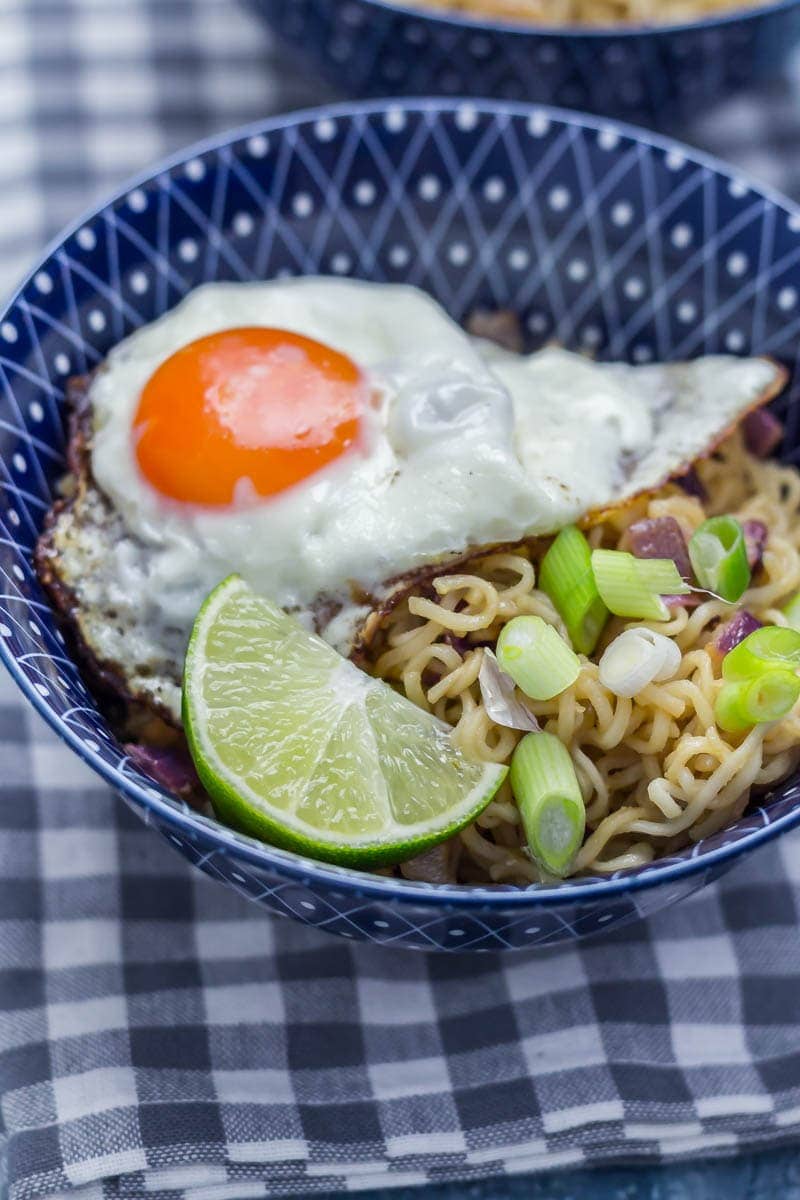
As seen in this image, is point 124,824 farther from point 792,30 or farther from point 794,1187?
point 792,30

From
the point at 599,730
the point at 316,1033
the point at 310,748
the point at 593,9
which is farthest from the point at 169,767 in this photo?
the point at 593,9

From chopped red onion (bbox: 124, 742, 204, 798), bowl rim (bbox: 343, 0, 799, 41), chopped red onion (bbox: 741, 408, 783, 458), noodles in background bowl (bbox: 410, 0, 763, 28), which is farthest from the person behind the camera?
noodles in background bowl (bbox: 410, 0, 763, 28)

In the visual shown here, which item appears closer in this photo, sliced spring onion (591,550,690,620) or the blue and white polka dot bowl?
sliced spring onion (591,550,690,620)

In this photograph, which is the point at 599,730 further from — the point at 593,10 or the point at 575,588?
the point at 593,10

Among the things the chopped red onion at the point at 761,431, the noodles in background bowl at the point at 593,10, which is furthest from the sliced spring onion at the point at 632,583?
the noodles in background bowl at the point at 593,10

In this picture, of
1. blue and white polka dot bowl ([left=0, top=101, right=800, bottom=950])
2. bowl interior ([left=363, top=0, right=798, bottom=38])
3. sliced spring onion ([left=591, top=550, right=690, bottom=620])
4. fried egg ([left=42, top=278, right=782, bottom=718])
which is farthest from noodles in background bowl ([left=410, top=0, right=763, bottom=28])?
sliced spring onion ([left=591, top=550, right=690, bottom=620])

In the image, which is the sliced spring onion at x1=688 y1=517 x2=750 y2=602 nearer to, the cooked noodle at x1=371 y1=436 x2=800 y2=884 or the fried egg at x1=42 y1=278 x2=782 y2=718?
the cooked noodle at x1=371 y1=436 x2=800 y2=884

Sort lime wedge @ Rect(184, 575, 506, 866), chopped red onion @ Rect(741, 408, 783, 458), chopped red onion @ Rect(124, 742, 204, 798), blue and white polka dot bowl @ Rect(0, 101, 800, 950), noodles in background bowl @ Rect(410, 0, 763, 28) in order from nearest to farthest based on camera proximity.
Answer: lime wedge @ Rect(184, 575, 506, 866), chopped red onion @ Rect(124, 742, 204, 798), blue and white polka dot bowl @ Rect(0, 101, 800, 950), chopped red onion @ Rect(741, 408, 783, 458), noodles in background bowl @ Rect(410, 0, 763, 28)

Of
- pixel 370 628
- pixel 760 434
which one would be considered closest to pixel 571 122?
pixel 760 434
